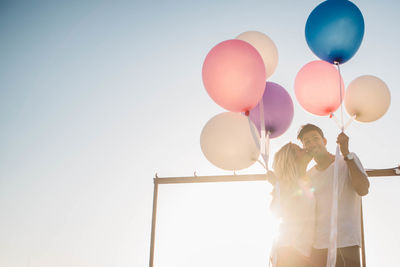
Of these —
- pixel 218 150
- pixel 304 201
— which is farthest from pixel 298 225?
pixel 218 150

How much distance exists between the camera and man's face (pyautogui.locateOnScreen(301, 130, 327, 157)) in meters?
1.71

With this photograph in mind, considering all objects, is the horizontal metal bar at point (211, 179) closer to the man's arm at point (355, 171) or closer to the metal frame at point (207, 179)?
the metal frame at point (207, 179)

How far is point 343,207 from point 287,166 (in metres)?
0.33

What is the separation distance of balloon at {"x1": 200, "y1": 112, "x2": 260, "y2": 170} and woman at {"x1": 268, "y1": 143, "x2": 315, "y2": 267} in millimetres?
283

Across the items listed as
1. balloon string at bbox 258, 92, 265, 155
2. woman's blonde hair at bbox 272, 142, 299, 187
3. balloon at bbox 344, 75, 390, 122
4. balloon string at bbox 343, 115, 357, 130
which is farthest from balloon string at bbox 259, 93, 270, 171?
balloon at bbox 344, 75, 390, 122

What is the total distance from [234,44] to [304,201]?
96cm

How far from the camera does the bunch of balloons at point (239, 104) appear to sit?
5.88 ft

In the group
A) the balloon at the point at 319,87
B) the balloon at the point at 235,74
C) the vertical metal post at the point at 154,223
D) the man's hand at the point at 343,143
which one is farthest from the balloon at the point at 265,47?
the vertical metal post at the point at 154,223

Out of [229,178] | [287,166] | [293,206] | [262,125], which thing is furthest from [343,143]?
[229,178]

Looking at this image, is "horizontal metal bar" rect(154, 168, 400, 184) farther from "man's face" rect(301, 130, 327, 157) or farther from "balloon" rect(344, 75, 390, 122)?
"man's face" rect(301, 130, 327, 157)

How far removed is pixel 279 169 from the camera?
1.68m

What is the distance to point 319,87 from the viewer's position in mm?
2031

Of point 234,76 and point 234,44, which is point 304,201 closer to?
point 234,76

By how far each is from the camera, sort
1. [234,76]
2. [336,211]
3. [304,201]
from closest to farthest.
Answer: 1. [336,211]
2. [304,201]
3. [234,76]
